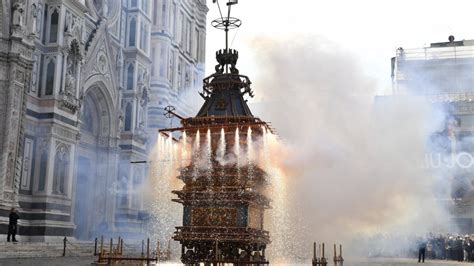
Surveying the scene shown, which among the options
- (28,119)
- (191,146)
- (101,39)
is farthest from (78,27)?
(191,146)

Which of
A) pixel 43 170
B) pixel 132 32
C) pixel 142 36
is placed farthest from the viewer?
pixel 142 36

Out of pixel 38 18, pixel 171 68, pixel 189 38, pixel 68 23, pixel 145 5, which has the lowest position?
pixel 38 18

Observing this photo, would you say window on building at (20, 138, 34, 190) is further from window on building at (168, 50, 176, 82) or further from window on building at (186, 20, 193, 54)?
window on building at (186, 20, 193, 54)

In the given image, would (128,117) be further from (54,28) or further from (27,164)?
(27,164)

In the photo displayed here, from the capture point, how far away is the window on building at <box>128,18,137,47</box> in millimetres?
36656

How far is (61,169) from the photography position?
27.6 meters

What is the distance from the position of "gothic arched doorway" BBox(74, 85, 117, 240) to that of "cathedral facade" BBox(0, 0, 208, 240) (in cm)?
6

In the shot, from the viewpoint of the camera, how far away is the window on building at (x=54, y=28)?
27859mm

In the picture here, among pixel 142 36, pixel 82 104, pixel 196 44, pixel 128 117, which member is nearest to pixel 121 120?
pixel 128 117

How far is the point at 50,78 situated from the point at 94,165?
302 inches

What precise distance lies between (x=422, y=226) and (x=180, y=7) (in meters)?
26.3

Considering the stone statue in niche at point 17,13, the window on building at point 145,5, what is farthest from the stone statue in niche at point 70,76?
the window on building at point 145,5

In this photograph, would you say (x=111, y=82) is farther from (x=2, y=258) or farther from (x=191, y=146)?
(x=191, y=146)

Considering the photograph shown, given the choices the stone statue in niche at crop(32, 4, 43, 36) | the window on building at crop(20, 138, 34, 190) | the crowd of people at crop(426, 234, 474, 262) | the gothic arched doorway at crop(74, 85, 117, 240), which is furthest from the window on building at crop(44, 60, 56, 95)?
the crowd of people at crop(426, 234, 474, 262)
